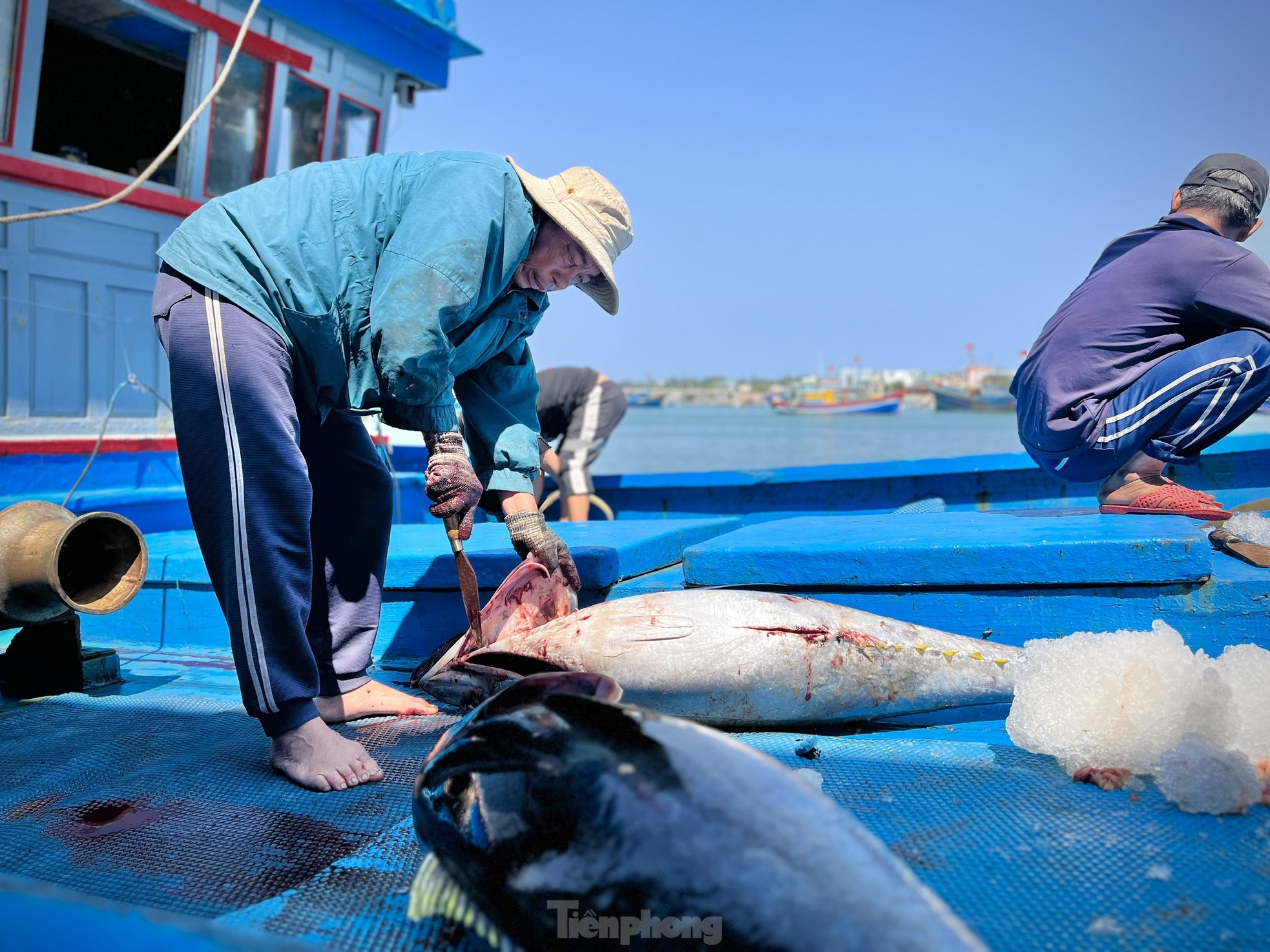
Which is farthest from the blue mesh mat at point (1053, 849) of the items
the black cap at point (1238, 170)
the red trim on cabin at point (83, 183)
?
the red trim on cabin at point (83, 183)

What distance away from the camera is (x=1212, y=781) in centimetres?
177

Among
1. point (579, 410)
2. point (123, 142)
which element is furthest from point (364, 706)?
point (579, 410)

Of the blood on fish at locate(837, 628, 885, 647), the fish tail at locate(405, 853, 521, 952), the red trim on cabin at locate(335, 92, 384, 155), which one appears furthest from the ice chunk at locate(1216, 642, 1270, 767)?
the red trim on cabin at locate(335, 92, 384, 155)

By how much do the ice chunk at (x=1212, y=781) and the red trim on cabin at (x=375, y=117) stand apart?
6224mm

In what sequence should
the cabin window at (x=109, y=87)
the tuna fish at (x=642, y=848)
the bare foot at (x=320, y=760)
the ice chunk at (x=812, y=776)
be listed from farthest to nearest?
the cabin window at (x=109, y=87), the bare foot at (x=320, y=760), the ice chunk at (x=812, y=776), the tuna fish at (x=642, y=848)

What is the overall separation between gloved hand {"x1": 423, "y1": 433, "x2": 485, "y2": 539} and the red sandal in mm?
2606

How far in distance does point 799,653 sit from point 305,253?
1664 mm

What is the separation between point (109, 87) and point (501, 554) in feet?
13.9

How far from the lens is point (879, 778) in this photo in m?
2.07

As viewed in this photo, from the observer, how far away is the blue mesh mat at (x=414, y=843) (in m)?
1.48

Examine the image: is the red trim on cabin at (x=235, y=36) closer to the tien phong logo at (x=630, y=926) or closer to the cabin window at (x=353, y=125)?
the cabin window at (x=353, y=125)

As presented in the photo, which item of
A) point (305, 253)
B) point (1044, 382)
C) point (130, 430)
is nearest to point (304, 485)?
point (305, 253)

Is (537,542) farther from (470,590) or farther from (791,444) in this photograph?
(791,444)

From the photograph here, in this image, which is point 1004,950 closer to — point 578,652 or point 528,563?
point 578,652
